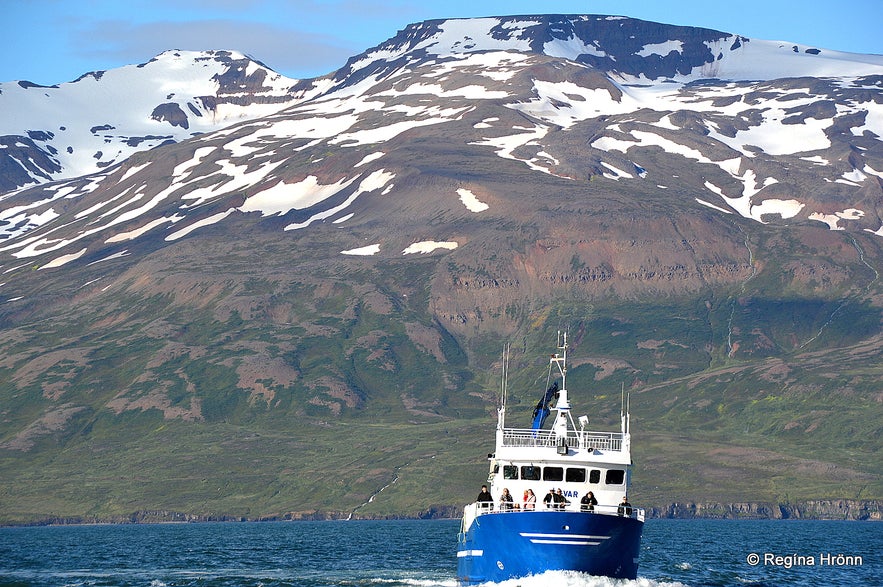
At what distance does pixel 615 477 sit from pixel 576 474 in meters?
2.67

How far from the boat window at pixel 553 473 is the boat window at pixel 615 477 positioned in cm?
312

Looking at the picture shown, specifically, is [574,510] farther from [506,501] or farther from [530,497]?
[506,501]

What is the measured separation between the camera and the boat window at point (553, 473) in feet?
336

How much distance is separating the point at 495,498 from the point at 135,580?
4556 cm

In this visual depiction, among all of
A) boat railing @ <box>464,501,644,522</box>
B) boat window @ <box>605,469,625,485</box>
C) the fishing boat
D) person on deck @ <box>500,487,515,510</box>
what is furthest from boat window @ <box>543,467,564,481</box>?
boat window @ <box>605,469,625,485</box>

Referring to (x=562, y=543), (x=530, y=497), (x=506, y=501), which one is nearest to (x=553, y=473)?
(x=530, y=497)

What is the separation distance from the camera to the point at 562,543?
3669 inches

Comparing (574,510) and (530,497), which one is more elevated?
(530,497)

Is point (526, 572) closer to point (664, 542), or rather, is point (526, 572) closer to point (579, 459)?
point (579, 459)

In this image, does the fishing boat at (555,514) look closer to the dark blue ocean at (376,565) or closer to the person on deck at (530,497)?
the person on deck at (530,497)

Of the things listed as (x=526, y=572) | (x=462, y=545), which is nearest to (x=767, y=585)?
(x=462, y=545)

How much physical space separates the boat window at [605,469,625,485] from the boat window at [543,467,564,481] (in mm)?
3118

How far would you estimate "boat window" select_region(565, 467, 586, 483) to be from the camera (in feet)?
335

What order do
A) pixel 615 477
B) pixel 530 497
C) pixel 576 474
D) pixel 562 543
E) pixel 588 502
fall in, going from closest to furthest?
pixel 562 543
pixel 588 502
pixel 530 497
pixel 576 474
pixel 615 477
